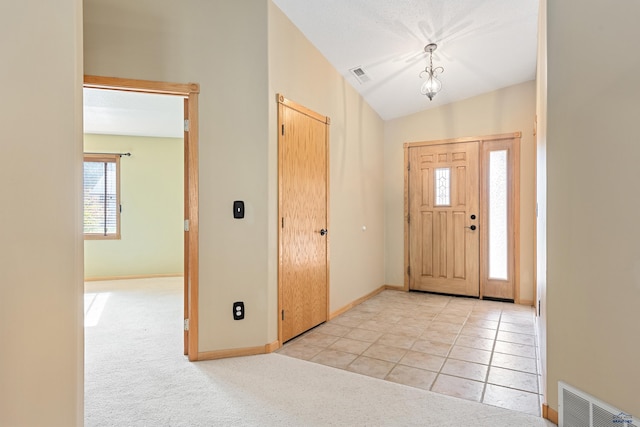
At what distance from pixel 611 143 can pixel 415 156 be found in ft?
11.9

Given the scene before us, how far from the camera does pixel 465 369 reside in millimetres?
2713

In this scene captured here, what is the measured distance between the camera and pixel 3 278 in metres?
1.35

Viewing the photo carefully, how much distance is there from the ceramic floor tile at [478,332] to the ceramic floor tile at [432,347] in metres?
0.45

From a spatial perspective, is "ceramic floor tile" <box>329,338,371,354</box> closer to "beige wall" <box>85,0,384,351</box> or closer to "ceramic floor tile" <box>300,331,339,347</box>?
"ceramic floor tile" <box>300,331,339,347</box>

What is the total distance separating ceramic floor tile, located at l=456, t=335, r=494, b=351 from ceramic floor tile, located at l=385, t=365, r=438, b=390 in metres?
0.76

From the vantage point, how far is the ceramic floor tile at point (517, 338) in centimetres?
328

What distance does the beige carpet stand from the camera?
204cm

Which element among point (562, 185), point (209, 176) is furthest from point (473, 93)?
point (209, 176)

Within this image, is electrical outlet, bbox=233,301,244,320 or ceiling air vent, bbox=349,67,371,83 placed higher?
ceiling air vent, bbox=349,67,371,83

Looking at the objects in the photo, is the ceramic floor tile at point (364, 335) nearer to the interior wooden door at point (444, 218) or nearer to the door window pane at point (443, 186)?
the interior wooden door at point (444, 218)

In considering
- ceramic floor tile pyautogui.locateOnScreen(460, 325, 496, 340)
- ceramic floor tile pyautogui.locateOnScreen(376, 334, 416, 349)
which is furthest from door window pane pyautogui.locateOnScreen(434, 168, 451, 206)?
ceramic floor tile pyautogui.locateOnScreen(376, 334, 416, 349)

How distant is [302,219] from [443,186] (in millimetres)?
2590

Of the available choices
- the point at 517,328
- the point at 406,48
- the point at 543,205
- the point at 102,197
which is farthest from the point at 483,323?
the point at 102,197

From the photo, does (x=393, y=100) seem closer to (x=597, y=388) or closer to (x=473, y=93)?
(x=473, y=93)
